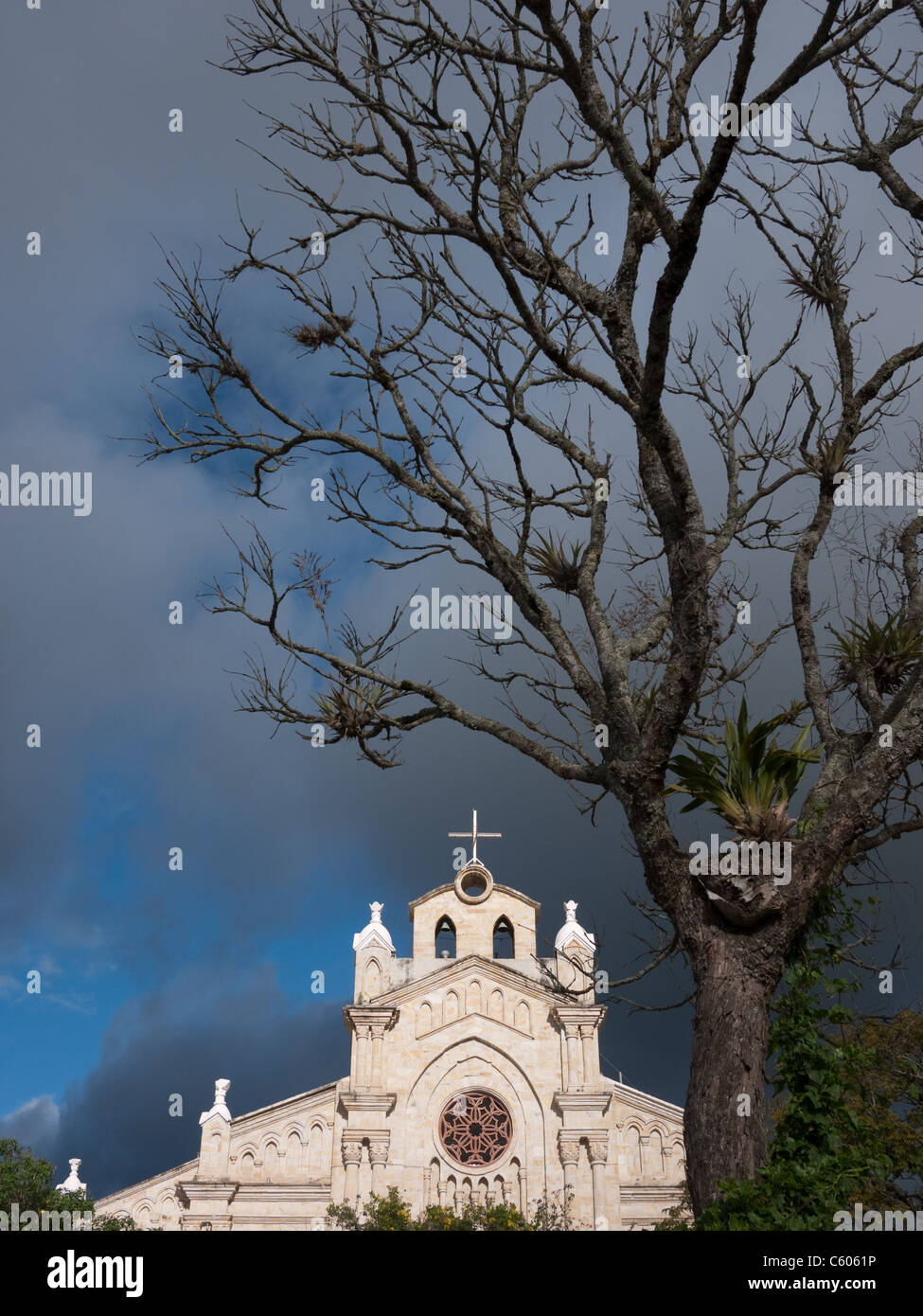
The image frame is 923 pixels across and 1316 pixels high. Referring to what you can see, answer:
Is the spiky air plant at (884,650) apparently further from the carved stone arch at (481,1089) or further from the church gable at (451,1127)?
the carved stone arch at (481,1089)

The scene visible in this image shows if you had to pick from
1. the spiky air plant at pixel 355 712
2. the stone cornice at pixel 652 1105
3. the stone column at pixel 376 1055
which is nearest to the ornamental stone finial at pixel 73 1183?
the stone column at pixel 376 1055

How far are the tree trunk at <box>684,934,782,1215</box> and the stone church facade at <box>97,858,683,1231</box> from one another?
1094 inches

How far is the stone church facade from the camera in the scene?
33.6 m

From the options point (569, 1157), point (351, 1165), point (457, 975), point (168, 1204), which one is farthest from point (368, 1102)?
point (168, 1204)

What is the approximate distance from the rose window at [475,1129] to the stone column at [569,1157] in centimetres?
167

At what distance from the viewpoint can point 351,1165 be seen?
3378 cm

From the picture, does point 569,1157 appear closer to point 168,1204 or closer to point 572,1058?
point 572,1058

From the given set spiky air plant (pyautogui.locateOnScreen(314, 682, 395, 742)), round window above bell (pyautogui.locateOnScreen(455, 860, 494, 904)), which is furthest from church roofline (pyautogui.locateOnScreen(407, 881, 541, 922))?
spiky air plant (pyautogui.locateOnScreen(314, 682, 395, 742))

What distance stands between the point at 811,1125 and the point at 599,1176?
2909 cm

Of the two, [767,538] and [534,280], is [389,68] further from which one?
[767,538]
